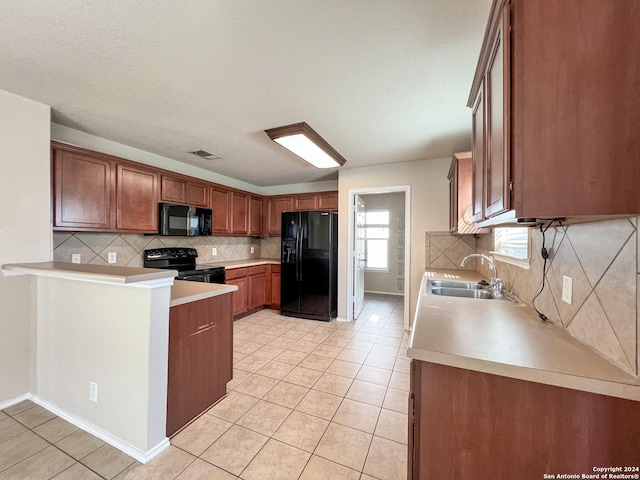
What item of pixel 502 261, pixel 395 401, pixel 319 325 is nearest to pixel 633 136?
pixel 502 261

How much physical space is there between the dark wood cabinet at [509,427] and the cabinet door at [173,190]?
3.38 metres

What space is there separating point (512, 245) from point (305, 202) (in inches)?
127

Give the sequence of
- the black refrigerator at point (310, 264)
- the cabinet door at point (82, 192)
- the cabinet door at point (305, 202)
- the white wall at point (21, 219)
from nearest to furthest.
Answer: the white wall at point (21, 219)
the cabinet door at point (82, 192)
the black refrigerator at point (310, 264)
the cabinet door at point (305, 202)

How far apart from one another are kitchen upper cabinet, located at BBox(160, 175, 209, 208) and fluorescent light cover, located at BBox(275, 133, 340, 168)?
1584 mm

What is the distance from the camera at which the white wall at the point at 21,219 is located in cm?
184

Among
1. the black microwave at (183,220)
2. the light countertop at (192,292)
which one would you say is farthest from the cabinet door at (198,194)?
the light countertop at (192,292)

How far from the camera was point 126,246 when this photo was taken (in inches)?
120

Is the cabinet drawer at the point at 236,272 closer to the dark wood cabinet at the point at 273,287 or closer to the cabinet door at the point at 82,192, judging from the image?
the dark wood cabinet at the point at 273,287

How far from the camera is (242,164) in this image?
3.73m

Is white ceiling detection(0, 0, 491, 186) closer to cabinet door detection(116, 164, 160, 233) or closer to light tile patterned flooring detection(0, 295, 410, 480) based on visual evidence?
cabinet door detection(116, 164, 160, 233)

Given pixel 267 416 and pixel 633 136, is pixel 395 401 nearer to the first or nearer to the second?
pixel 267 416

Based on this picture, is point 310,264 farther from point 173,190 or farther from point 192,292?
point 192,292

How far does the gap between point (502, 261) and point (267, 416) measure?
2244 millimetres

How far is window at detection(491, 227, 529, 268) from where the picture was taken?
166 cm
